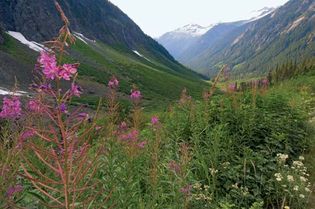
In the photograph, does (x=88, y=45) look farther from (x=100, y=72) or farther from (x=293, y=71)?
(x=293, y=71)

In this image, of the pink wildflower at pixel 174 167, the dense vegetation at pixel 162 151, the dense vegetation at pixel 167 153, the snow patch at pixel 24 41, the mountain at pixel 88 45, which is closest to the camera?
the dense vegetation at pixel 162 151

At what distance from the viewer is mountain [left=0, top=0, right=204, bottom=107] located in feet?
237

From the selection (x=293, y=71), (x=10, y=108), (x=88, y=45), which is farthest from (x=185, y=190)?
(x=88, y=45)

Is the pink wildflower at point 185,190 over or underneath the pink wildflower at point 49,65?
underneath

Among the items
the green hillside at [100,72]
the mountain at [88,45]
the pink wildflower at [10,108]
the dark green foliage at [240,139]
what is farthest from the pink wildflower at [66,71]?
the green hillside at [100,72]

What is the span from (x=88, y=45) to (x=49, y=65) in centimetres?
11047

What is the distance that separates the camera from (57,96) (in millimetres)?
2027

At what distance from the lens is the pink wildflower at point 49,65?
7.95ft

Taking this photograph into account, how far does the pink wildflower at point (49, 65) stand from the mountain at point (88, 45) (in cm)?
4134

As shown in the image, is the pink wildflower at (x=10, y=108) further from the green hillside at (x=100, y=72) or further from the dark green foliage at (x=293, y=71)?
the green hillside at (x=100, y=72)

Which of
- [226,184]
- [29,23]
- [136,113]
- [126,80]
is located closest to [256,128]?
[226,184]

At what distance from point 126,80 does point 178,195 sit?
8594cm

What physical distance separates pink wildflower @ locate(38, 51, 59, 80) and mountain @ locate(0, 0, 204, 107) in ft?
136

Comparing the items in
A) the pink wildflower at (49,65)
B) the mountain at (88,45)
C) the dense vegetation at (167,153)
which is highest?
the pink wildflower at (49,65)
